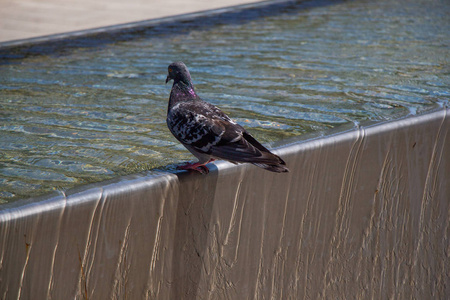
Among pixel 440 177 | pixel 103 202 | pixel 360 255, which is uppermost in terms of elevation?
pixel 103 202

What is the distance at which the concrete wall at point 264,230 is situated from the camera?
3520 millimetres

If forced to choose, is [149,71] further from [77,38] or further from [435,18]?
[435,18]

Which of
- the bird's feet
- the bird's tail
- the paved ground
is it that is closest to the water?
the bird's feet

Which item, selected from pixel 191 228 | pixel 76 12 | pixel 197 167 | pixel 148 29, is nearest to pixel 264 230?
pixel 191 228

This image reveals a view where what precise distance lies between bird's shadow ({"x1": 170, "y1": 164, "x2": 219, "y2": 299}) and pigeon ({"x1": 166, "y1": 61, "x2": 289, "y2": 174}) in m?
0.08

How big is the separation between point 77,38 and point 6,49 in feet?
3.31

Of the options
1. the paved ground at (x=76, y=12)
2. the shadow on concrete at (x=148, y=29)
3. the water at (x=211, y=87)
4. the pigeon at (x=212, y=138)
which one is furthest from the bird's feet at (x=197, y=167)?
the paved ground at (x=76, y=12)

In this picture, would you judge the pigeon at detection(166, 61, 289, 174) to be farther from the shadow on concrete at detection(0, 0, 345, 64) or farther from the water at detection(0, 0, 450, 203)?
the shadow on concrete at detection(0, 0, 345, 64)

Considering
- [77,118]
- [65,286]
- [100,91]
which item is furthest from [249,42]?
[65,286]

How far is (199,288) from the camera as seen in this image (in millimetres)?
4129

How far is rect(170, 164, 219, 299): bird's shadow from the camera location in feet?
13.1

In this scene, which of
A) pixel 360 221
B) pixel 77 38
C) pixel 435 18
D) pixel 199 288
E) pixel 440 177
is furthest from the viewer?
pixel 435 18

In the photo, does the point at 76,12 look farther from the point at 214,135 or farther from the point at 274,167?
the point at 274,167

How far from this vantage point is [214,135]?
376 centimetres
